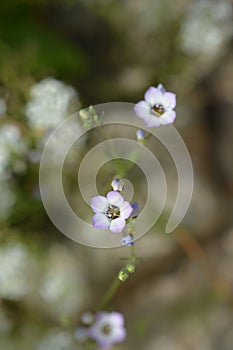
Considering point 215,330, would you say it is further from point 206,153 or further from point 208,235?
point 206,153

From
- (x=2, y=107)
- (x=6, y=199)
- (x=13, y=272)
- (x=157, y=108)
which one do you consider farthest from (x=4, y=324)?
(x=157, y=108)

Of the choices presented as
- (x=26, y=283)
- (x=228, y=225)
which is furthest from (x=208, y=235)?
Result: (x=26, y=283)

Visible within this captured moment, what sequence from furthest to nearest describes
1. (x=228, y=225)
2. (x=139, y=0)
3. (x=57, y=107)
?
(x=139, y=0)
(x=228, y=225)
(x=57, y=107)

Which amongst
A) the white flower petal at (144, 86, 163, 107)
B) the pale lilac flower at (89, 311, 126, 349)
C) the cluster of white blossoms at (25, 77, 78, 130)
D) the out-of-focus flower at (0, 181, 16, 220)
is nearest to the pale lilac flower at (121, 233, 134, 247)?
the white flower petal at (144, 86, 163, 107)

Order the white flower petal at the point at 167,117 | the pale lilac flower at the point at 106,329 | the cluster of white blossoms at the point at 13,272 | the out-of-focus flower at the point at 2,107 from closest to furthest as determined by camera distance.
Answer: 1. the white flower petal at the point at 167,117
2. the pale lilac flower at the point at 106,329
3. the out-of-focus flower at the point at 2,107
4. the cluster of white blossoms at the point at 13,272

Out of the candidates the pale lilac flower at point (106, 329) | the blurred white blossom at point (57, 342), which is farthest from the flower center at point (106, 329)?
the blurred white blossom at point (57, 342)

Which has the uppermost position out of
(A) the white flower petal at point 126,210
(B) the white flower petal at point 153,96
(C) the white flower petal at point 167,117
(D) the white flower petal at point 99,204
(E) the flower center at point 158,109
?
(B) the white flower petal at point 153,96

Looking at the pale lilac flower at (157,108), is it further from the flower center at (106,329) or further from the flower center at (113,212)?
the flower center at (106,329)
